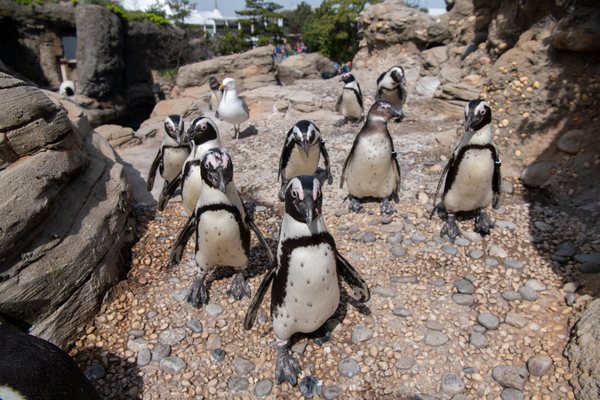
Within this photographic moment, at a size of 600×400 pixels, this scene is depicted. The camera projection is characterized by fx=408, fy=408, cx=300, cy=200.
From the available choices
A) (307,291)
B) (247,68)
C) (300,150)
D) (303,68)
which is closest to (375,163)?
(300,150)

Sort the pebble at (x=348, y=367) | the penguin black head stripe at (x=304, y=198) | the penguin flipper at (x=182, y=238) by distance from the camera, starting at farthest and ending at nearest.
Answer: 1. the penguin flipper at (x=182, y=238)
2. the pebble at (x=348, y=367)
3. the penguin black head stripe at (x=304, y=198)

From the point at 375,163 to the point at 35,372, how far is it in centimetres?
345

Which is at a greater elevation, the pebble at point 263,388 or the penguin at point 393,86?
the penguin at point 393,86

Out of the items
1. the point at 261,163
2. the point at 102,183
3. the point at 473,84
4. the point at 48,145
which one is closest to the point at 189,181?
the point at 102,183

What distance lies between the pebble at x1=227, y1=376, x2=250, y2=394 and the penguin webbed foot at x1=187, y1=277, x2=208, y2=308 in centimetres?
82

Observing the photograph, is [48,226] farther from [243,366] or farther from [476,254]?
[476,254]

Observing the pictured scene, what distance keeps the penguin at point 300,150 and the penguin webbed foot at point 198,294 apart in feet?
6.25

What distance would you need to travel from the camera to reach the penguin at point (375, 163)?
436 centimetres

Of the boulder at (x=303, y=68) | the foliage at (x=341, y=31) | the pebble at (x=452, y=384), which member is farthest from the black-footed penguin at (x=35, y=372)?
the foliage at (x=341, y=31)

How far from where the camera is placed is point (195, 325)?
3221 millimetres

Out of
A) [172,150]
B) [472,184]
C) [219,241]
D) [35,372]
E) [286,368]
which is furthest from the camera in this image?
[172,150]

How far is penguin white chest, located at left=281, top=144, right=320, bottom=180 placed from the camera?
4930 millimetres

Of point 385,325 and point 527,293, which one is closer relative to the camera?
point 385,325

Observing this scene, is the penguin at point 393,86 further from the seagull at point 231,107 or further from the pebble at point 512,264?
the pebble at point 512,264
